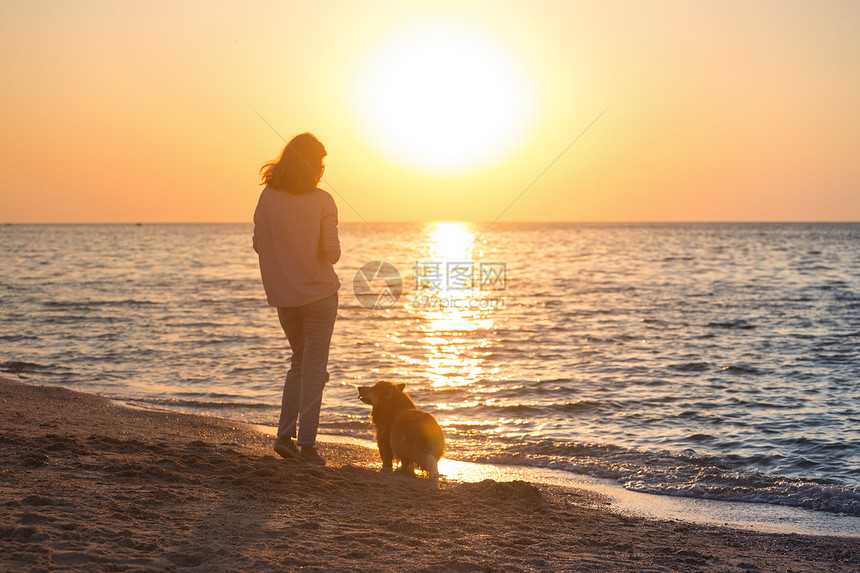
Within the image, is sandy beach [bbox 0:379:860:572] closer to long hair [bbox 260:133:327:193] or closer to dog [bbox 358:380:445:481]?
dog [bbox 358:380:445:481]

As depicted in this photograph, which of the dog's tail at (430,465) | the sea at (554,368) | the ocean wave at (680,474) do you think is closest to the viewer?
the dog's tail at (430,465)

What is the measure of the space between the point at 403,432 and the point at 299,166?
7.08ft

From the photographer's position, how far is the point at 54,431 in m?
5.66

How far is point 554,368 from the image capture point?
11.5m

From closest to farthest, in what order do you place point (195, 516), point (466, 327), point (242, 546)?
point (242, 546), point (195, 516), point (466, 327)

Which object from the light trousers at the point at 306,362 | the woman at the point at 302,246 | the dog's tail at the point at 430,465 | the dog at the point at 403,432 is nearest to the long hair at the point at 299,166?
the woman at the point at 302,246

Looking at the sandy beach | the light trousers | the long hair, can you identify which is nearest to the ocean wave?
the sandy beach

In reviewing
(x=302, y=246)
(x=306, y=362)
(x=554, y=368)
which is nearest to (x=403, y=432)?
(x=306, y=362)

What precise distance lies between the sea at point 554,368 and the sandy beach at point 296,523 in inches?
64.3

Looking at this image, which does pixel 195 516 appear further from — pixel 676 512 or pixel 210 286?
pixel 210 286

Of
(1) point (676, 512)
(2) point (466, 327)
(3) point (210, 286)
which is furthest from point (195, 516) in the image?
(3) point (210, 286)

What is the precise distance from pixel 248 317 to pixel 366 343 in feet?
16.1

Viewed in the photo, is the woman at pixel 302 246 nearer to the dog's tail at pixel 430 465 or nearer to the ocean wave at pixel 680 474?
the dog's tail at pixel 430 465

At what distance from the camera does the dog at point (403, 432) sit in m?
5.45
